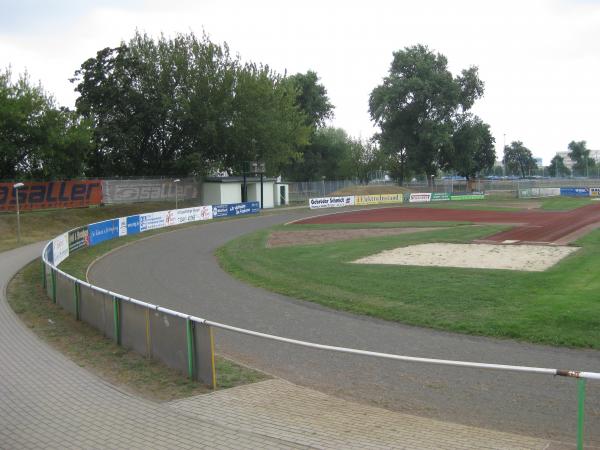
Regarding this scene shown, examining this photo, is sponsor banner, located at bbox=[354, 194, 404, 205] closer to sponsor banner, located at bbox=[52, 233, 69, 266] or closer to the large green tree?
the large green tree

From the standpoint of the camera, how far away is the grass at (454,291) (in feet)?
42.9

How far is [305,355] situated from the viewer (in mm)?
11359

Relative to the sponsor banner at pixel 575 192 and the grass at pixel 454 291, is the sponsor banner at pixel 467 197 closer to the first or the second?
the sponsor banner at pixel 575 192

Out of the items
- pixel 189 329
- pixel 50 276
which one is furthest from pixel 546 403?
pixel 50 276

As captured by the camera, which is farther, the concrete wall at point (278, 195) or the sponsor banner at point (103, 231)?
the concrete wall at point (278, 195)

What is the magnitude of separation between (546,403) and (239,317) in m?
8.85

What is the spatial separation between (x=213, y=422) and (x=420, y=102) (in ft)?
289

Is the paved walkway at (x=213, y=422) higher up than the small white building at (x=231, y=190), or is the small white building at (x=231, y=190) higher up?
the small white building at (x=231, y=190)

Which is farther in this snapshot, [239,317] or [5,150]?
[5,150]

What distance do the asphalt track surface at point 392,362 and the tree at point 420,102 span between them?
2940 inches

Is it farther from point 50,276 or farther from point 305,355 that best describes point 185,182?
point 305,355

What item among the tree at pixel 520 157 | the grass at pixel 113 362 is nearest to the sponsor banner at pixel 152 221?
the grass at pixel 113 362

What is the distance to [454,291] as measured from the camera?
17047mm

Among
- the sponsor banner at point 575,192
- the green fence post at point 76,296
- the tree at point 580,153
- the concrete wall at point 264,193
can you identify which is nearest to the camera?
the green fence post at point 76,296
